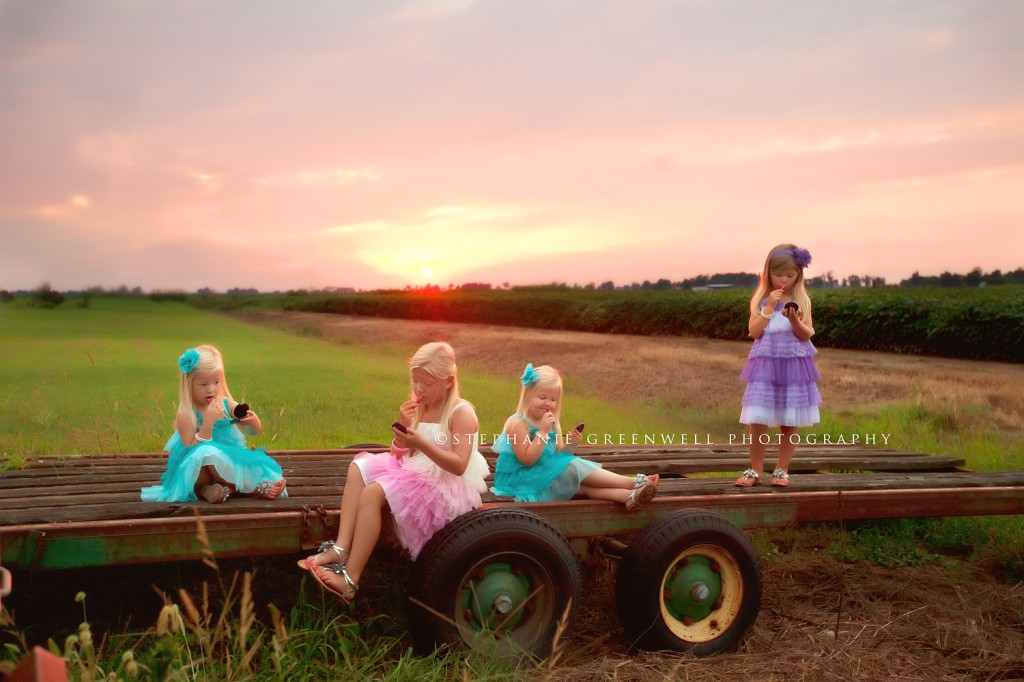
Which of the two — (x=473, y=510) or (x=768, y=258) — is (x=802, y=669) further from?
(x=768, y=258)

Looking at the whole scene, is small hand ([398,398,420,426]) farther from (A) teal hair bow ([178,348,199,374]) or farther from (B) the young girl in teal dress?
(A) teal hair bow ([178,348,199,374])

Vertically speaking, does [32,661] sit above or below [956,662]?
above

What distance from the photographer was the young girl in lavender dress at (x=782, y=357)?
4.91 metres

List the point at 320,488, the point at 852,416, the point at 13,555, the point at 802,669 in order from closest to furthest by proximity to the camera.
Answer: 1. the point at 13,555
2. the point at 802,669
3. the point at 320,488
4. the point at 852,416

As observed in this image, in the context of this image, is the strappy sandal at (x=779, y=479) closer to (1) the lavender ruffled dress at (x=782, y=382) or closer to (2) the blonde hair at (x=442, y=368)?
(1) the lavender ruffled dress at (x=782, y=382)

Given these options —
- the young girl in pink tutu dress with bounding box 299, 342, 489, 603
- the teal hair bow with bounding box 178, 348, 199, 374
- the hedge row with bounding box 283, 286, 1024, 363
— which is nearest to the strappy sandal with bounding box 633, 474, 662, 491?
the young girl in pink tutu dress with bounding box 299, 342, 489, 603

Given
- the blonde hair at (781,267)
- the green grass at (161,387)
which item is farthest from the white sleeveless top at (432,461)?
the green grass at (161,387)

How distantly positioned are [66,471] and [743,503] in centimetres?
389

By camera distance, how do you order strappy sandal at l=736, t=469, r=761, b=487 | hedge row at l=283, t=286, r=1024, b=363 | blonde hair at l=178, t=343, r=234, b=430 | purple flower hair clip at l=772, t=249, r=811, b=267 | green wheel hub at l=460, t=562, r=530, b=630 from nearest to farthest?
green wheel hub at l=460, t=562, r=530, b=630 < blonde hair at l=178, t=343, r=234, b=430 < strappy sandal at l=736, t=469, r=761, b=487 < purple flower hair clip at l=772, t=249, r=811, b=267 < hedge row at l=283, t=286, r=1024, b=363

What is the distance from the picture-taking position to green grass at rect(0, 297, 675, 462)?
6.88 m

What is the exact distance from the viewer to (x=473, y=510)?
141 inches

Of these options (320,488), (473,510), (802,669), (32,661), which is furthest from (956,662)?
(32,661)

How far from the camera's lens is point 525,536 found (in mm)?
3502

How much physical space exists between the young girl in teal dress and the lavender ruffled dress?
1265 millimetres
